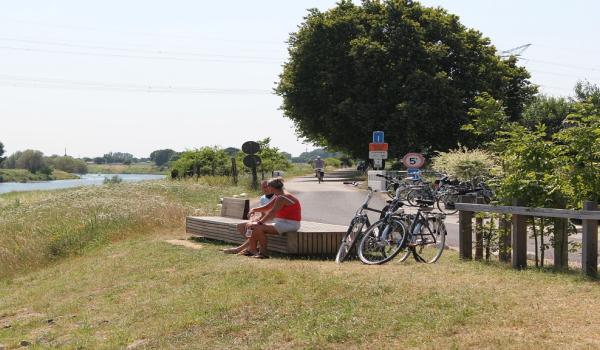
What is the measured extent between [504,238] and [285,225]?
3.24 m

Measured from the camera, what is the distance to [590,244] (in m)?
8.18

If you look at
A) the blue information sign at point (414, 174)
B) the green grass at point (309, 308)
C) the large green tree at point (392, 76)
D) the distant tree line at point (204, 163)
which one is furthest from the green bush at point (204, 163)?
the green grass at point (309, 308)

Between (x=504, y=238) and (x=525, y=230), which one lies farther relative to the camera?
(x=504, y=238)

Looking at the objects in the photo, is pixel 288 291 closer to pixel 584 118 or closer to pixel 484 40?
pixel 584 118

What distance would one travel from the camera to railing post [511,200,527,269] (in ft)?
29.7

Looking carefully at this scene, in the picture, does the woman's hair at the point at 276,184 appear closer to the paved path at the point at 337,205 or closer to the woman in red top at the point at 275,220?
the woman in red top at the point at 275,220

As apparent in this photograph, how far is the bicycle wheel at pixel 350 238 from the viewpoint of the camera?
10344 millimetres

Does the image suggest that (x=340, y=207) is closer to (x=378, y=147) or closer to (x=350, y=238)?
(x=378, y=147)

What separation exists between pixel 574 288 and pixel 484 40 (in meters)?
42.2

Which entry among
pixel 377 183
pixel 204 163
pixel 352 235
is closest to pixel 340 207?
pixel 377 183

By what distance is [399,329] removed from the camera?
19.9 feet

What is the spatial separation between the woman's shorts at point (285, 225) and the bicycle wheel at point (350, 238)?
83cm

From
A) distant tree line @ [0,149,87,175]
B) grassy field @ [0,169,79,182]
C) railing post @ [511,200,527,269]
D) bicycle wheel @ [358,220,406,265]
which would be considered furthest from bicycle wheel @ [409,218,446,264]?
distant tree line @ [0,149,87,175]

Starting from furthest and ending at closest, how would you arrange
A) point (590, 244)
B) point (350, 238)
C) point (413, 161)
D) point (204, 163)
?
point (204, 163), point (413, 161), point (350, 238), point (590, 244)
